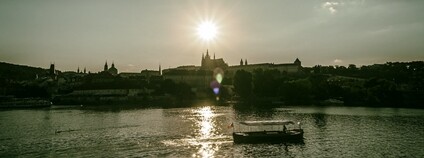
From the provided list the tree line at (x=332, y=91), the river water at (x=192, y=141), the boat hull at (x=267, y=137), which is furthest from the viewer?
the tree line at (x=332, y=91)

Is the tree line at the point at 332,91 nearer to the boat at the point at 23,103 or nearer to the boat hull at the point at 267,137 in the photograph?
the boat at the point at 23,103

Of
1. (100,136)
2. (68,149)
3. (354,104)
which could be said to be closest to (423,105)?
(354,104)

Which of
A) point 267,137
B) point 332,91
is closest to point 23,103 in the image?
point 332,91

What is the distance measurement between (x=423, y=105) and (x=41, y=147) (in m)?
129

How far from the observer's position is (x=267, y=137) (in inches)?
2371

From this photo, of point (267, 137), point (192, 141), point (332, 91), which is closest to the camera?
point (267, 137)

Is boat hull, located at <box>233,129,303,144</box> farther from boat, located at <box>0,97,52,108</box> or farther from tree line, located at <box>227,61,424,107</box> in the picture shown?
boat, located at <box>0,97,52,108</box>

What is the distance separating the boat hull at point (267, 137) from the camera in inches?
2322

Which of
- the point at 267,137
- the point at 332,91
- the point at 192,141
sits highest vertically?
the point at 332,91

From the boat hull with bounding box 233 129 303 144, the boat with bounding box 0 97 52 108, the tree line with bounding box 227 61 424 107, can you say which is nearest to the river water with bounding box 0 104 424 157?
the boat hull with bounding box 233 129 303 144

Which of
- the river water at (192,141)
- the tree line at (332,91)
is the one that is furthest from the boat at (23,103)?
A: the river water at (192,141)

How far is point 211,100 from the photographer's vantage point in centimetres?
18912

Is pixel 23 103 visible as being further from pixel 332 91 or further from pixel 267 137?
Result: pixel 267 137

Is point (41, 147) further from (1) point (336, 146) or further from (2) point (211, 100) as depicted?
(2) point (211, 100)
